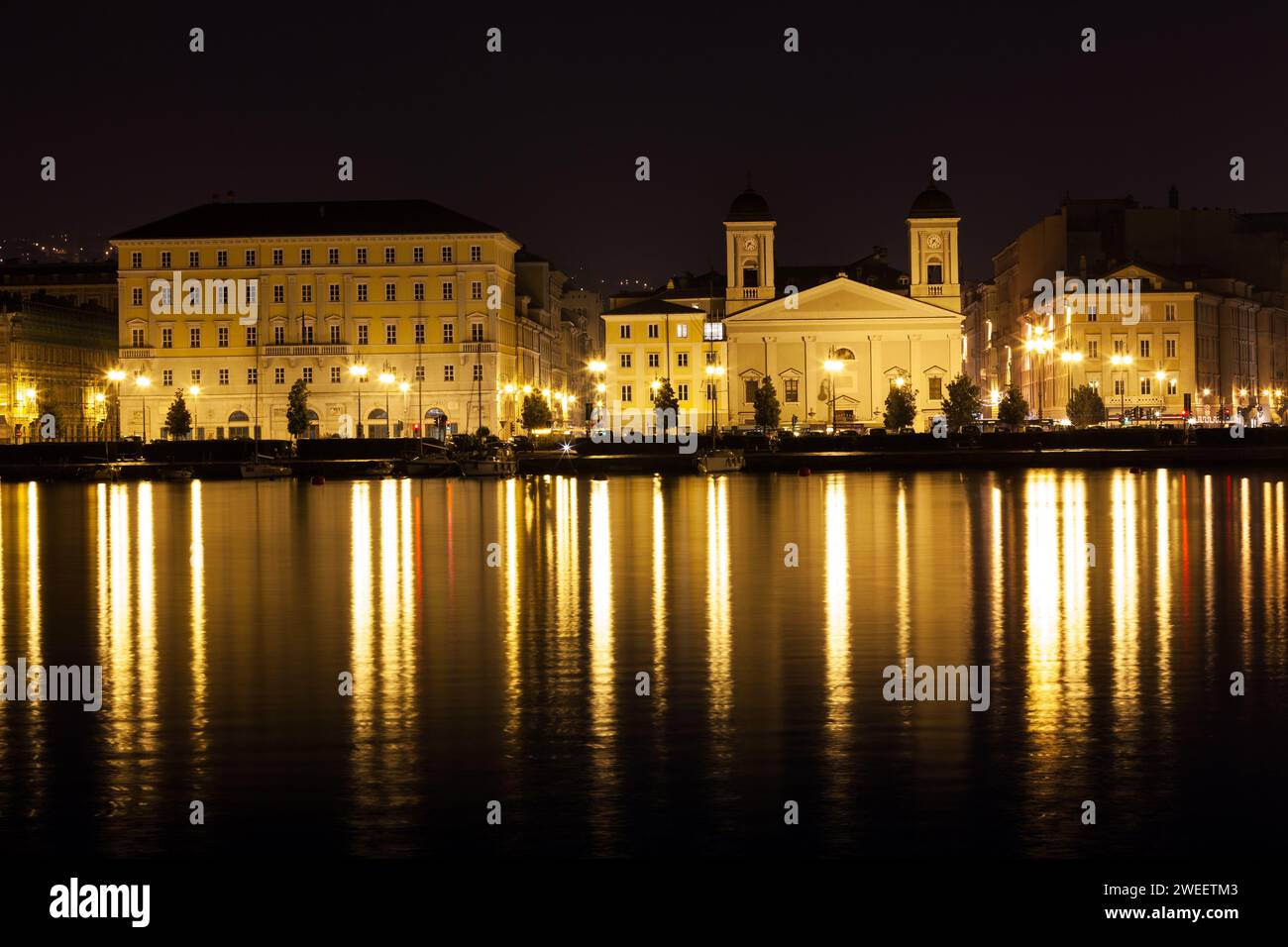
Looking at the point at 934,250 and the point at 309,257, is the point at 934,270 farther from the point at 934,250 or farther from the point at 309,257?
the point at 309,257

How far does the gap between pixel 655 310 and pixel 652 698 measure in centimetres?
9005

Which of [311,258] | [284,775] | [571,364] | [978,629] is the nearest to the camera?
[284,775]

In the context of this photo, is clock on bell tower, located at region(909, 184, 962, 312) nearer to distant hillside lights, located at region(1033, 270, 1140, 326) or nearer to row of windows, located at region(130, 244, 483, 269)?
distant hillside lights, located at region(1033, 270, 1140, 326)

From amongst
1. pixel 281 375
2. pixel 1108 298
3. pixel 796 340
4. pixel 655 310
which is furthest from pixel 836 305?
pixel 281 375

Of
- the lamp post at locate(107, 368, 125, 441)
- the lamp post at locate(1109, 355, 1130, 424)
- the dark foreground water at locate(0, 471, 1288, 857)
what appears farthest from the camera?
the lamp post at locate(1109, 355, 1130, 424)

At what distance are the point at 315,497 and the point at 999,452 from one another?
31078 mm

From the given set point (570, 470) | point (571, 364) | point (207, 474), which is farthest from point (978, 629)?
point (571, 364)

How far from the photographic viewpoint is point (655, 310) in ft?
339

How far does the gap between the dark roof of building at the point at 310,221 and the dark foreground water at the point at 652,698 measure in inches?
2627

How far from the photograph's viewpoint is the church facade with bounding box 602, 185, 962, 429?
333 feet

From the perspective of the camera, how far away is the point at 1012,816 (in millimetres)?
10141

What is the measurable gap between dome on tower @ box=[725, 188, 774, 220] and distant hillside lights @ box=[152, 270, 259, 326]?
1131 inches

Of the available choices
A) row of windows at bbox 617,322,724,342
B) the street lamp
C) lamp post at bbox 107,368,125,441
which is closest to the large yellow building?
the street lamp

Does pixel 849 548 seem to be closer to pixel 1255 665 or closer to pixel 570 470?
pixel 1255 665
